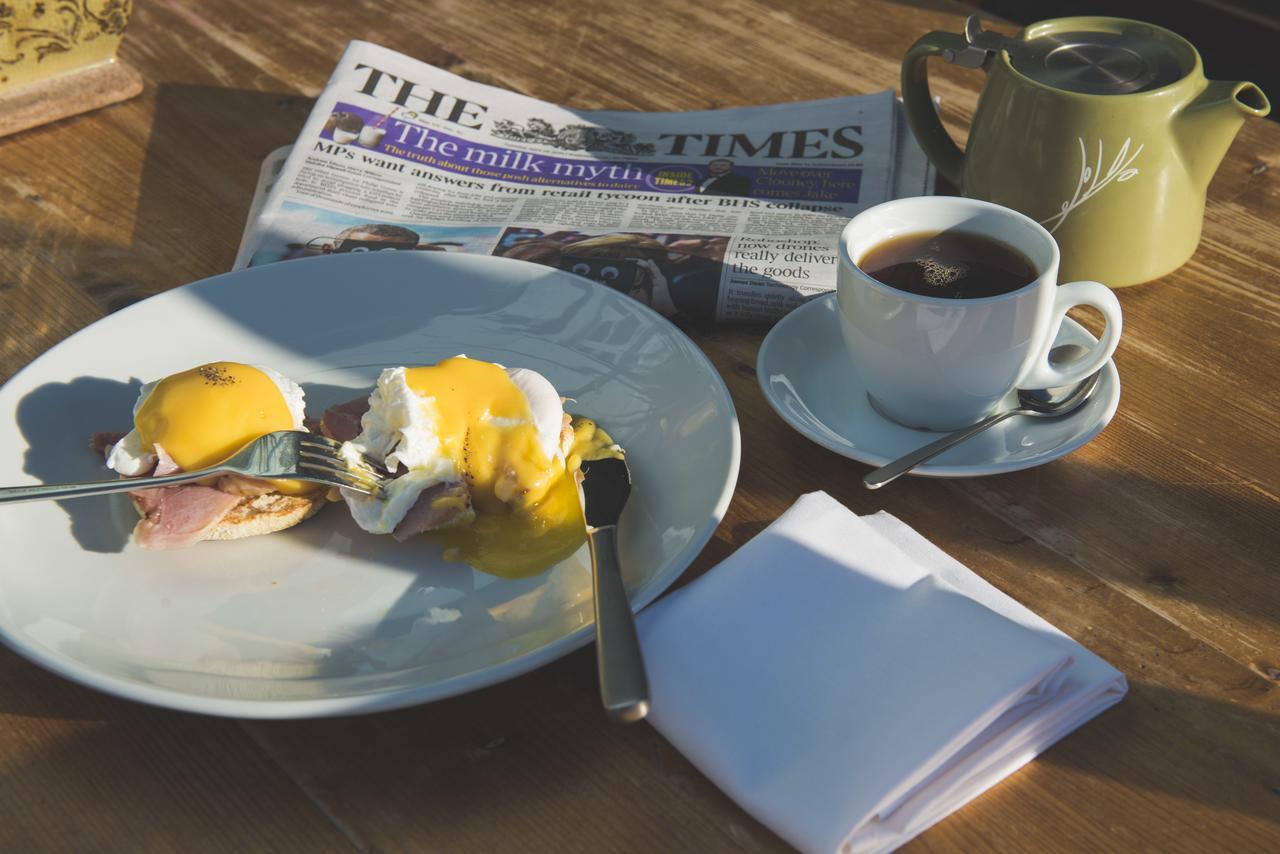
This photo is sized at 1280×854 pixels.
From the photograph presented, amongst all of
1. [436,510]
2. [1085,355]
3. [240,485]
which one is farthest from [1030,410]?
[240,485]

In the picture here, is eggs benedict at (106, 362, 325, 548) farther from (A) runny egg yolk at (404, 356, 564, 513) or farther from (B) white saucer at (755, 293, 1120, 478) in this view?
(B) white saucer at (755, 293, 1120, 478)

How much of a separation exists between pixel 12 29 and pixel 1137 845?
137 cm

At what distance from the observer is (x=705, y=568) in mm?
768

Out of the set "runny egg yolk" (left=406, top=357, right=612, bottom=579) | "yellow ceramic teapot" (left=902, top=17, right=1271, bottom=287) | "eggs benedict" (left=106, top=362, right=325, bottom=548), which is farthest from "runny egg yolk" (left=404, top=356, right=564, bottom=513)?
"yellow ceramic teapot" (left=902, top=17, right=1271, bottom=287)

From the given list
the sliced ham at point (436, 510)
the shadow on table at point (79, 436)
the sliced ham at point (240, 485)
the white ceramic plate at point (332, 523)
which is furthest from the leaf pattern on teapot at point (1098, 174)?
the shadow on table at point (79, 436)

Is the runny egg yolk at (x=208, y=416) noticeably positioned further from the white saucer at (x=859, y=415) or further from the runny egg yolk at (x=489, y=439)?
the white saucer at (x=859, y=415)

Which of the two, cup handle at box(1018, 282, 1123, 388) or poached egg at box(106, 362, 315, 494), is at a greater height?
cup handle at box(1018, 282, 1123, 388)

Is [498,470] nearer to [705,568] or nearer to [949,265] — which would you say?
[705,568]

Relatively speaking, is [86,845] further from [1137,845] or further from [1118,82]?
[1118,82]

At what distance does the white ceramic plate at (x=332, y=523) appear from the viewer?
26.2 inches

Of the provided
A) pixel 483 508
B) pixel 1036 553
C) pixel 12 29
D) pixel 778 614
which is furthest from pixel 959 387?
pixel 12 29

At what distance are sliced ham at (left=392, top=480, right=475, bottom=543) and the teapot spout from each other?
2.25 ft

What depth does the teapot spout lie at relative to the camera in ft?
3.03

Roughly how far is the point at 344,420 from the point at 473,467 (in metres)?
0.12
